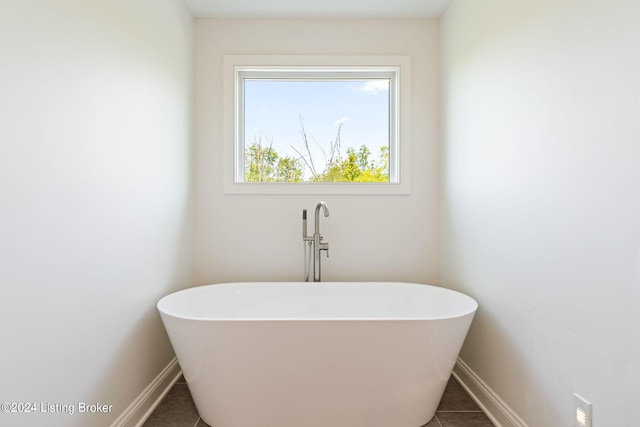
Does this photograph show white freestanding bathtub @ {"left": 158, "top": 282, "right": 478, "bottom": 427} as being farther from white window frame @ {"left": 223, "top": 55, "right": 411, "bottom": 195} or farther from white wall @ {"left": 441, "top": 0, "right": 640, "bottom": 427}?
white window frame @ {"left": 223, "top": 55, "right": 411, "bottom": 195}

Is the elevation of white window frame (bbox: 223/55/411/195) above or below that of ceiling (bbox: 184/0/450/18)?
below

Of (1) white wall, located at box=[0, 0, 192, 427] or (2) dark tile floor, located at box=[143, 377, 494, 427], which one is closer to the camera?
(1) white wall, located at box=[0, 0, 192, 427]

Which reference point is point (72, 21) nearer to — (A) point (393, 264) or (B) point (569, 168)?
(B) point (569, 168)

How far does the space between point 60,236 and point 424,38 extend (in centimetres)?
254

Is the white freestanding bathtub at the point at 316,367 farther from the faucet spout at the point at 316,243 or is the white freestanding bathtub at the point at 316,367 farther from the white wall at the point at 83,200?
the faucet spout at the point at 316,243

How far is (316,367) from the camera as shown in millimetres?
1554

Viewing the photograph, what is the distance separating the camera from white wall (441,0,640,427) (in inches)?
41.8

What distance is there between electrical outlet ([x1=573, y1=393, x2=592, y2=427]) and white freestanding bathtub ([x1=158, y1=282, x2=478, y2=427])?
0.48 metres

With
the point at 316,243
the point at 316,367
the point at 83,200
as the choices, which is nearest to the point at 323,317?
the point at 316,367

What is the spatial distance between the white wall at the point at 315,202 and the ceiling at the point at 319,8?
57mm

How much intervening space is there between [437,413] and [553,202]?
1246 mm

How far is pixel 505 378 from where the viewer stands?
1696 mm

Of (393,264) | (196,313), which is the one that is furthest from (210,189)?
(393,264)

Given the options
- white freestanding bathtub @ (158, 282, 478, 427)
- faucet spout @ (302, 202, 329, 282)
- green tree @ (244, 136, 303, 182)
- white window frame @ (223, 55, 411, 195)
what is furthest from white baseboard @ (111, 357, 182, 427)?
green tree @ (244, 136, 303, 182)
